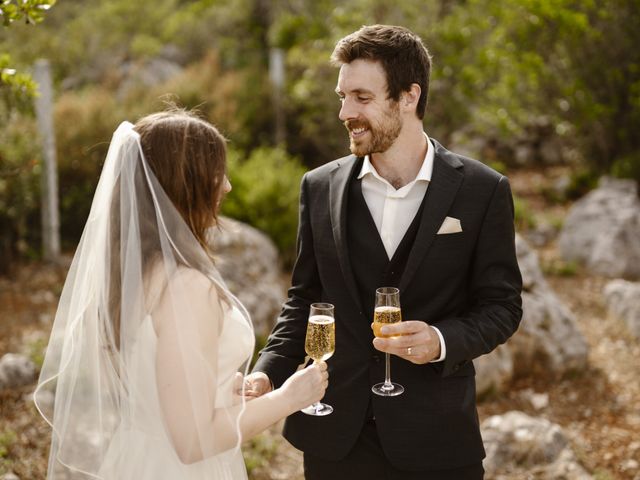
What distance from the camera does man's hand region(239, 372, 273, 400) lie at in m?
2.60


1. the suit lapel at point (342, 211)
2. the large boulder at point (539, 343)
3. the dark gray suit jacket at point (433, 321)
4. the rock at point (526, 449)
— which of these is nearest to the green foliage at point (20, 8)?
the suit lapel at point (342, 211)

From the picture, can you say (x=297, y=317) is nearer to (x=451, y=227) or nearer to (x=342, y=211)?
(x=342, y=211)

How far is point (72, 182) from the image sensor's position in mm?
8711

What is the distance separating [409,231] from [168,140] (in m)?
0.99

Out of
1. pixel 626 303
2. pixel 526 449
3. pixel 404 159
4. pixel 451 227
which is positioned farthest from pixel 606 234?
pixel 451 227

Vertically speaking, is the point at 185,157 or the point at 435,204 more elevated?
the point at 185,157

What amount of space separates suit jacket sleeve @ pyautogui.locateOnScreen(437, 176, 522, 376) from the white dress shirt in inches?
11.3

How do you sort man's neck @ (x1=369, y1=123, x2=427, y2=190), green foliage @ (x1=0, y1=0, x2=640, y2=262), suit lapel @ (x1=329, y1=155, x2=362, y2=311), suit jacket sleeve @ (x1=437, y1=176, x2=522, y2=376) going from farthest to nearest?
green foliage @ (x1=0, y1=0, x2=640, y2=262) → man's neck @ (x1=369, y1=123, x2=427, y2=190) → suit lapel @ (x1=329, y1=155, x2=362, y2=311) → suit jacket sleeve @ (x1=437, y1=176, x2=522, y2=376)

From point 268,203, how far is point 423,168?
5.85 metres

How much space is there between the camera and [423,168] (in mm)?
2834

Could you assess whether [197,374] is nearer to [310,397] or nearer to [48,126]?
[310,397]

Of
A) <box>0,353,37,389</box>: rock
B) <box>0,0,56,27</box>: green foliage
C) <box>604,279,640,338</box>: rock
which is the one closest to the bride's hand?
Result: <box>0,0,56,27</box>: green foliage

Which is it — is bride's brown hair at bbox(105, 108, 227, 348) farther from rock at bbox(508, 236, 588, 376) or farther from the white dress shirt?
rock at bbox(508, 236, 588, 376)

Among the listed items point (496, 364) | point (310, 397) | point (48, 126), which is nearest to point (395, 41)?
point (310, 397)
